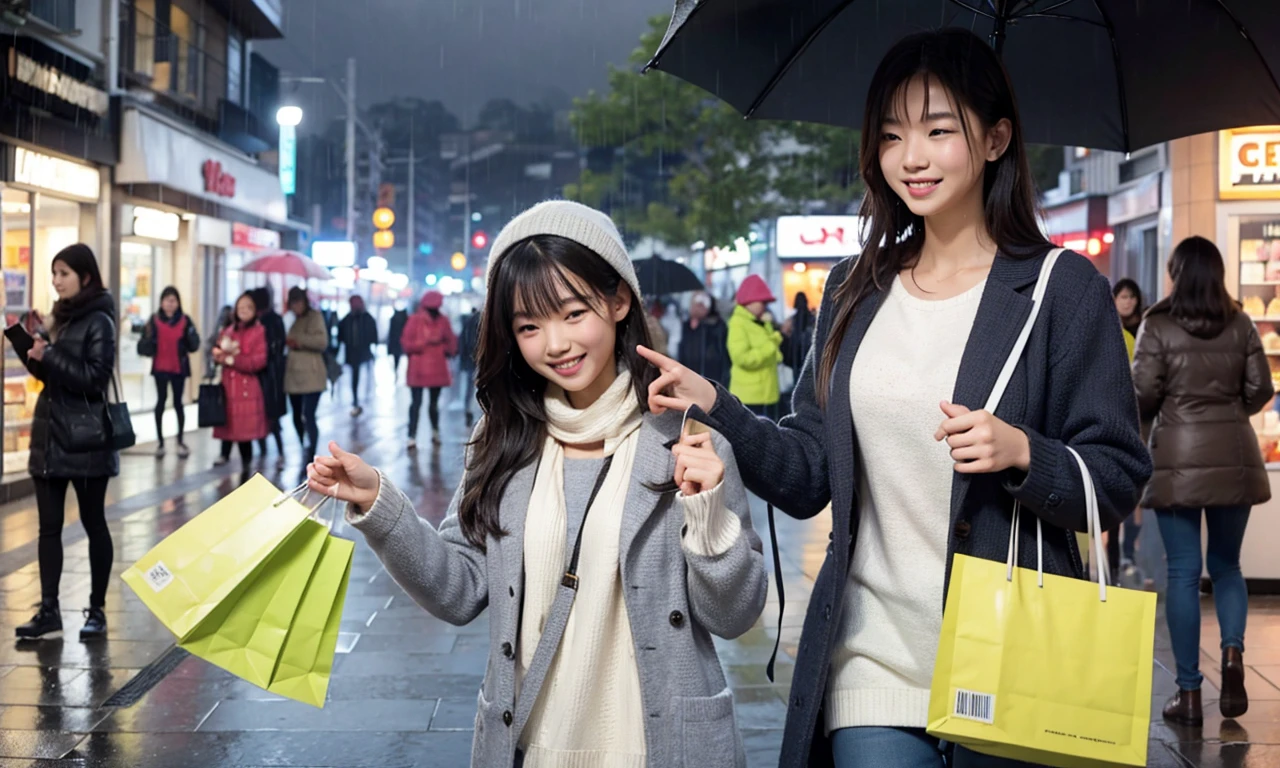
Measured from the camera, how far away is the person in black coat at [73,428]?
714cm

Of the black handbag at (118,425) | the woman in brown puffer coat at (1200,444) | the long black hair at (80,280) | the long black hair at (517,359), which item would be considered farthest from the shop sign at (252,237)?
the long black hair at (517,359)

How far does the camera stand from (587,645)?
2.61 m

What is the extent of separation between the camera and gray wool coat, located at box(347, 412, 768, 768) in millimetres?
2547

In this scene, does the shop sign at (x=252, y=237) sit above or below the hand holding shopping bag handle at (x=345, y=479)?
above

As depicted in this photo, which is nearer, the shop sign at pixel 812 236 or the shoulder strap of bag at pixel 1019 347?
the shoulder strap of bag at pixel 1019 347

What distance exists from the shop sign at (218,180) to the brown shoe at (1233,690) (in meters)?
21.4

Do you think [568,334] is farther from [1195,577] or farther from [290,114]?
[290,114]

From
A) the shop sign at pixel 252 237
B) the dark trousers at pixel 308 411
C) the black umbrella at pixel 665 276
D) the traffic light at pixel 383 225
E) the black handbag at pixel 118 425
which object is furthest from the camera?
the traffic light at pixel 383 225

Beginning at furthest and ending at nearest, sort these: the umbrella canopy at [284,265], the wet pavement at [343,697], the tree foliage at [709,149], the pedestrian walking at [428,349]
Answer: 1. the tree foliage at [709,149]
2. the umbrella canopy at [284,265]
3. the pedestrian walking at [428,349]
4. the wet pavement at [343,697]

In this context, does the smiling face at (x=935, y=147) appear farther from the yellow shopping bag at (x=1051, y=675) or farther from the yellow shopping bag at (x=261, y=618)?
the yellow shopping bag at (x=261, y=618)

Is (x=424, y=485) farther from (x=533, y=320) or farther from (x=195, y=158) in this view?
(x=195, y=158)

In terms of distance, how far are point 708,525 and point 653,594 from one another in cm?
21

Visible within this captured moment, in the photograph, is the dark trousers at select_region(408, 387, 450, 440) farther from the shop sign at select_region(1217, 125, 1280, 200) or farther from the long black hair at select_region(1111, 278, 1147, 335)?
the shop sign at select_region(1217, 125, 1280, 200)

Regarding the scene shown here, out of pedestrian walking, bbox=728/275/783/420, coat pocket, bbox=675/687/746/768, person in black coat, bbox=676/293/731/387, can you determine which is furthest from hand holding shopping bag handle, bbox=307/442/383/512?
person in black coat, bbox=676/293/731/387
